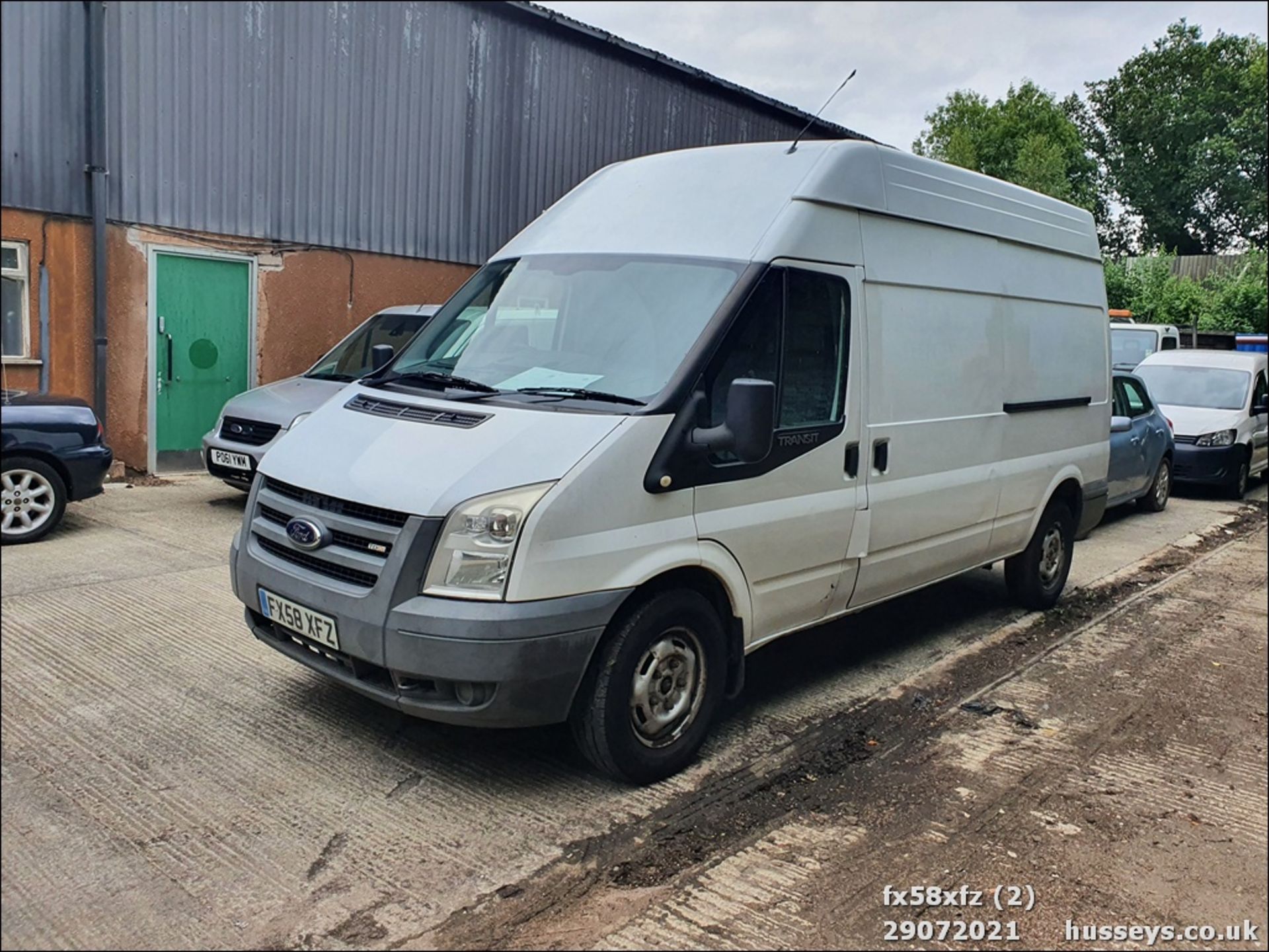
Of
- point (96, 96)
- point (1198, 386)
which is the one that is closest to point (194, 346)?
point (96, 96)

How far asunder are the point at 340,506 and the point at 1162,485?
35.6 feet

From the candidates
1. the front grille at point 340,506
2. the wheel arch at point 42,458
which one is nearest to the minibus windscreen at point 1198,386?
the front grille at point 340,506

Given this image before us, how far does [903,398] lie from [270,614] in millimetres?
3118

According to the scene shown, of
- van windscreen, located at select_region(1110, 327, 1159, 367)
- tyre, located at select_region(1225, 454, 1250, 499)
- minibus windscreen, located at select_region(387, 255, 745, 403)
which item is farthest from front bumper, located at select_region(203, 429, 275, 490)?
van windscreen, located at select_region(1110, 327, 1159, 367)

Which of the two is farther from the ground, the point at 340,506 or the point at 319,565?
the point at 340,506

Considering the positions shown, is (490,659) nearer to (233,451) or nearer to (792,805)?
(792,805)

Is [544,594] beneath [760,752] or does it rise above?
above

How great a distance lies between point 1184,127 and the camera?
21.6ft

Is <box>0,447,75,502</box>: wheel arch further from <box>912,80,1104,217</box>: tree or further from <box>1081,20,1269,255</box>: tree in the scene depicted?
<box>912,80,1104,217</box>: tree

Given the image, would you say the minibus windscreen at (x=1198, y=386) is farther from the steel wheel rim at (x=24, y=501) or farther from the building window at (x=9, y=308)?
the steel wheel rim at (x=24, y=501)

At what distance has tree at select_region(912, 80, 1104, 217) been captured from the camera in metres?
7.61

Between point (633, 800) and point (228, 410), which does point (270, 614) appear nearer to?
point (633, 800)

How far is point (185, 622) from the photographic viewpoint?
529 centimetres

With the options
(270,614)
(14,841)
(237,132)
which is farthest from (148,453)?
(14,841)
